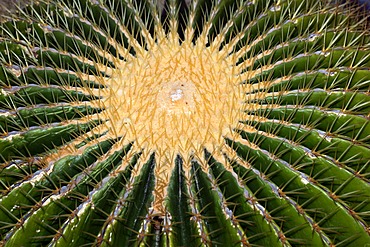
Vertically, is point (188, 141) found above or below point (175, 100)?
below

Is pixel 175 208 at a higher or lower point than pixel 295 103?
lower

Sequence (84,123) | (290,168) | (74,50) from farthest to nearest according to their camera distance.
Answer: (74,50), (84,123), (290,168)

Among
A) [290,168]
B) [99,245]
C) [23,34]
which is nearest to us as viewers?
[99,245]

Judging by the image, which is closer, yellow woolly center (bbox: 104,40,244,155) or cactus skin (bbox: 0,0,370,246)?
cactus skin (bbox: 0,0,370,246)

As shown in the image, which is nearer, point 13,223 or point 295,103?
point 13,223

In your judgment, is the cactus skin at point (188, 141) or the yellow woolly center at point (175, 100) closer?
the cactus skin at point (188, 141)

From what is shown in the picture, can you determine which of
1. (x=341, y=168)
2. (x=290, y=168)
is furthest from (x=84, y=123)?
(x=341, y=168)

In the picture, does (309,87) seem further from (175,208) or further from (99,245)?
(99,245)

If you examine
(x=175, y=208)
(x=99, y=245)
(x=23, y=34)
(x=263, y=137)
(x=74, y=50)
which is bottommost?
(x=99, y=245)
